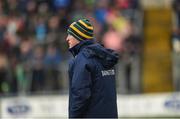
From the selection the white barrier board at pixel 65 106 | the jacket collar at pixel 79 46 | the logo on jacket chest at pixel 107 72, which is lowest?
the white barrier board at pixel 65 106

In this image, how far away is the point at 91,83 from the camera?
6.71 meters

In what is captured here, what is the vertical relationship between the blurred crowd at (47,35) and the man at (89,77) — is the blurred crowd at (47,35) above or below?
above

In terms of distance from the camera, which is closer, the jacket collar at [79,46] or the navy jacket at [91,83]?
the navy jacket at [91,83]

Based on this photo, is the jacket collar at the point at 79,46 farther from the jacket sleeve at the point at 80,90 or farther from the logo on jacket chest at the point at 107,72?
the logo on jacket chest at the point at 107,72

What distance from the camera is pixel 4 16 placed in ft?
58.5

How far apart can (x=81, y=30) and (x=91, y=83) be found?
23.5 inches

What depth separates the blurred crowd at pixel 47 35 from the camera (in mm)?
16484

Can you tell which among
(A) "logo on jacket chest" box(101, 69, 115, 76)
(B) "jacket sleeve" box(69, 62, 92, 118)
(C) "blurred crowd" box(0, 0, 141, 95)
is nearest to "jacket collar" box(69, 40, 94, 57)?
(B) "jacket sleeve" box(69, 62, 92, 118)

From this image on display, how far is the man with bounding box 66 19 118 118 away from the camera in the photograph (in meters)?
6.65

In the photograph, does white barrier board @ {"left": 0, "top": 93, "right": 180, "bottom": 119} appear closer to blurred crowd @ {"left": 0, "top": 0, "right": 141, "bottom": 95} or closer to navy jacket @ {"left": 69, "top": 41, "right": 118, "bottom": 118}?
blurred crowd @ {"left": 0, "top": 0, "right": 141, "bottom": 95}

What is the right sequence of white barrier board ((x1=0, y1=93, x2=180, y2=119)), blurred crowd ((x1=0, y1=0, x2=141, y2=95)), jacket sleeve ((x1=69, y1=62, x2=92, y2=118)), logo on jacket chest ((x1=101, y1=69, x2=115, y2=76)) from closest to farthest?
jacket sleeve ((x1=69, y1=62, x2=92, y2=118))
logo on jacket chest ((x1=101, y1=69, x2=115, y2=76))
white barrier board ((x1=0, y1=93, x2=180, y2=119))
blurred crowd ((x1=0, y1=0, x2=141, y2=95))

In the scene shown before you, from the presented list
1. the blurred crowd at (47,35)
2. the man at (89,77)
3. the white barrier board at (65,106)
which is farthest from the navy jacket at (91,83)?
the blurred crowd at (47,35)

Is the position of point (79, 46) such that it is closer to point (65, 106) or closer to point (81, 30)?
point (81, 30)

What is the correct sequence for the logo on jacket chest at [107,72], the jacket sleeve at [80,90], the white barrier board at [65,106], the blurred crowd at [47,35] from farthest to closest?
1. the blurred crowd at [47,35]
2. the white barrier board at [65,106]
3. the logo on jacket chest at [107,72]
4. the jacket sleeve at [80,90]
